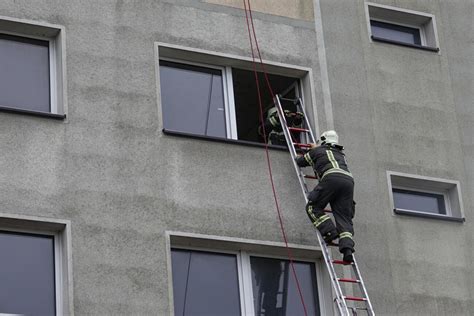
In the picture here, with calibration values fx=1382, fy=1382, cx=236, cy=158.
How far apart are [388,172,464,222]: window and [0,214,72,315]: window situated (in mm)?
4617

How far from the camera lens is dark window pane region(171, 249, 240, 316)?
15445 mm

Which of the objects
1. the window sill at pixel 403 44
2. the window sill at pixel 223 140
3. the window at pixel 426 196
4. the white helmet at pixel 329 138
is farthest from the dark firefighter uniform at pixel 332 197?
the window sill at pixel 403 44

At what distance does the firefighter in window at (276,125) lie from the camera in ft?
56.9

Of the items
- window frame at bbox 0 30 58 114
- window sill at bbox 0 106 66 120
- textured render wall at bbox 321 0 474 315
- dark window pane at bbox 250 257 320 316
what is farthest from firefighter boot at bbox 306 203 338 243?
window frame at bbox 0 30 58 114

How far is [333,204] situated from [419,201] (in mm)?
2010

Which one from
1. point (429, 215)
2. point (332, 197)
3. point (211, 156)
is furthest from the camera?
point (429, 215)

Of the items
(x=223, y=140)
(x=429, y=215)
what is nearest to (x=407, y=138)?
(x=429, y=215)

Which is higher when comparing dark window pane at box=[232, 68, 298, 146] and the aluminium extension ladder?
dark window pane at box=[232, 68, 298, 146]

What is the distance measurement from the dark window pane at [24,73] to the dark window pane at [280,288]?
3.13 m

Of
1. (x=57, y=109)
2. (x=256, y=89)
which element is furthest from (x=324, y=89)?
(x=57, y=109)

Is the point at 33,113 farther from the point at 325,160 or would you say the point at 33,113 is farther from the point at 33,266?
the point at 325,160

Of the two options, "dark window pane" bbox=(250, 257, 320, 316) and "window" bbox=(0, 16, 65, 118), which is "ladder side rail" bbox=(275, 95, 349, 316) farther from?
"window" bbox=(0, 16, 65, 118)

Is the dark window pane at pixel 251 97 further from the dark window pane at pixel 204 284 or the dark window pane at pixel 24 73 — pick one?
the dark window pane at pixel 24 73

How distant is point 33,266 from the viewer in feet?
48.6
